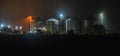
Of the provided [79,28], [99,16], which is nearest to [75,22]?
[79,28]

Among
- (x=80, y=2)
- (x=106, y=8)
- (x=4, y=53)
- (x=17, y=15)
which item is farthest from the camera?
(x=17, y=15)

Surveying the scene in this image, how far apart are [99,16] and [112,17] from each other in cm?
200

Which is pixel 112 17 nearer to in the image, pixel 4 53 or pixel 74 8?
pixel 74 8

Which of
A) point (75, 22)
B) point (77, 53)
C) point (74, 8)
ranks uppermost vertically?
point (74, 8)

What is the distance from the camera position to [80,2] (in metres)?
39.6

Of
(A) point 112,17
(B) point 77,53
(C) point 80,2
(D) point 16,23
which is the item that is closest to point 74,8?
(C) point 80,2

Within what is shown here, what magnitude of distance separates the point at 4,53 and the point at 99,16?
89.3 ft

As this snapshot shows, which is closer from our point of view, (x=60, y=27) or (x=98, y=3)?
(x=60, y=27)

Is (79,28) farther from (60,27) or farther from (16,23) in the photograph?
(16,23)

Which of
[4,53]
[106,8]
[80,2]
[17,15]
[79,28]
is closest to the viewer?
[4,53]

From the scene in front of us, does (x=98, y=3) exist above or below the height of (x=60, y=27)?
above

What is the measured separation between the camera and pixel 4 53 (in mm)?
10719

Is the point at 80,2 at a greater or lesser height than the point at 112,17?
greater

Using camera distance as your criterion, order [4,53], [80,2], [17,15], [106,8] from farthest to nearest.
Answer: [17,15], [80,2], [106,8], [4,53]
